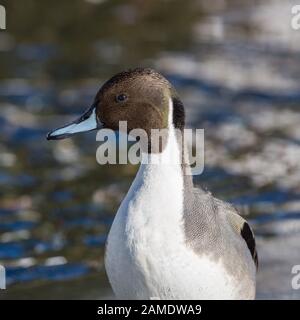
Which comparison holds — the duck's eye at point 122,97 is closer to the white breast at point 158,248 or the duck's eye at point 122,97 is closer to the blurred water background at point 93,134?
the white breast at point 158,248

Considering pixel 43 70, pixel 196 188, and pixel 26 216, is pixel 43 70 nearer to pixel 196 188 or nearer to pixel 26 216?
pixel 26 216

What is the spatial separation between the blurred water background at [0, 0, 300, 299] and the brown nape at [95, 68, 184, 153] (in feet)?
5.02

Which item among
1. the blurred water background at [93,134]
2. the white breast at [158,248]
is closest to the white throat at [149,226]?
the white breast at [158,248]

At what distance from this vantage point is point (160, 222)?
556 cm

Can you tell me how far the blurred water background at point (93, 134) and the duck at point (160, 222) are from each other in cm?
122

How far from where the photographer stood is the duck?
554 cm

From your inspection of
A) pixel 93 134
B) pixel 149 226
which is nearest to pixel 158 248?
pixel 149 226

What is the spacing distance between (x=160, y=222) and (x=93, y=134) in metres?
4.43

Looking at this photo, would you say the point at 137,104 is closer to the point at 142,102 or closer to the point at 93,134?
the point at 142,102

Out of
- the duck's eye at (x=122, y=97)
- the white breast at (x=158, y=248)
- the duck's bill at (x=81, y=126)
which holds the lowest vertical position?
the white breast at (x=158, y=248)

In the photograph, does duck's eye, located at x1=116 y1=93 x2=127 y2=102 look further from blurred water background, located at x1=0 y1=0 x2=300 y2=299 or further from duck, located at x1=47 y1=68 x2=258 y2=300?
blurred water background, located at x1=0 y1=0 x2=300 y2=299

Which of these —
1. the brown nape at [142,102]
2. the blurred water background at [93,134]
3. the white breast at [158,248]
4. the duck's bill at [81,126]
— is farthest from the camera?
the blurred water background at [93,134]

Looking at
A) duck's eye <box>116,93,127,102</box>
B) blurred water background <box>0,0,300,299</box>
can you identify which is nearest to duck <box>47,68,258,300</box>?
duck's eye <box>116,93,127,102</box>

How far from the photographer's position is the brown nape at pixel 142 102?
18.7ft
